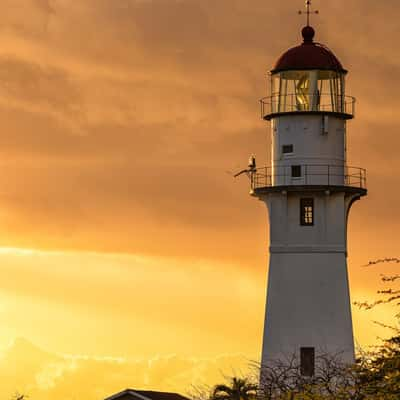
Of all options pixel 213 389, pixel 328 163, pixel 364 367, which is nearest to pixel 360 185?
pixel 328 163

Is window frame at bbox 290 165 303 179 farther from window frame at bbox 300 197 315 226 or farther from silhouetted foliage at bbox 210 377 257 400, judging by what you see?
silhouetted foliage at bbox 210 377 257 400

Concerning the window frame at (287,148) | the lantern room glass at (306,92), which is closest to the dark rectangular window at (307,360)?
the window frame at (287,148)

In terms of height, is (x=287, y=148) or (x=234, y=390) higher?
(x=287, y=148)

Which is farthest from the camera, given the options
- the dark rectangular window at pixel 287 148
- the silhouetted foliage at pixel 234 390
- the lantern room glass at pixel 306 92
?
the lantern room glass at pixel 306 92

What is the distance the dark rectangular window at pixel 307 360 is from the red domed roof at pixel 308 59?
10.7 m

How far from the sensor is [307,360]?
66.8m

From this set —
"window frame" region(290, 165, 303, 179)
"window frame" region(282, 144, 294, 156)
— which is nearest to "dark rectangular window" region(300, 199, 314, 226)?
"window frame" region(290, 165, 303, 179)

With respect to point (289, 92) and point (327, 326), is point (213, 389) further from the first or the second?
point (289, 92)

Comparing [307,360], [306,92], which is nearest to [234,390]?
[307,360]

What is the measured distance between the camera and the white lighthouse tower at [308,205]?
221 feet

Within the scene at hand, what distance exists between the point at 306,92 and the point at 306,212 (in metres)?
4.67

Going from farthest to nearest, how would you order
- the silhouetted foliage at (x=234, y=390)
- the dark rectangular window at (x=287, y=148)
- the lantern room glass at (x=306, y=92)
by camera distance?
the lantern room glass at (x=306, y=92) < the dark rectangular window at (x=287, y=148) < the silhouetted foliage at (x=234, y=390)

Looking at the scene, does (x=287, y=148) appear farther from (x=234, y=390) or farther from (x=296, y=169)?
(x=234, y=390)

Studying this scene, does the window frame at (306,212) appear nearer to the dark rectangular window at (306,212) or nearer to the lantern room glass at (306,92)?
the dark rectangular window at (306,212)
